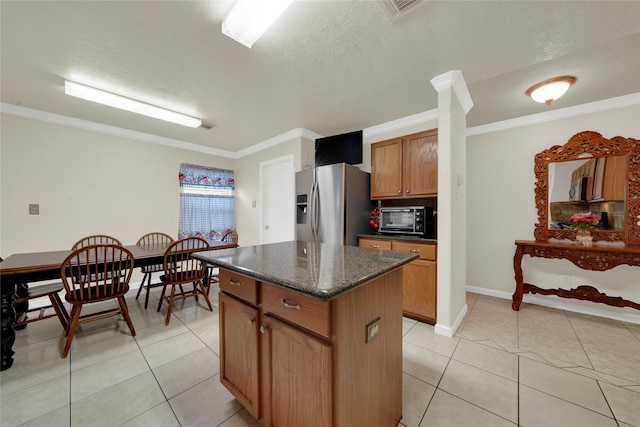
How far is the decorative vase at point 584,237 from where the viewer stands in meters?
2.57

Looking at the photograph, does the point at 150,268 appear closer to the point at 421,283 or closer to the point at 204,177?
the point at 204,177

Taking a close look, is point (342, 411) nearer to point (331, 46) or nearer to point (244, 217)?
point (331, 46)

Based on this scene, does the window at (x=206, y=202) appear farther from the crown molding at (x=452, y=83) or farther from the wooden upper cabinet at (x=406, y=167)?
the crown molding at (x=452, y=83)

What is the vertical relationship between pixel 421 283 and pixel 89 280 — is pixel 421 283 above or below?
below

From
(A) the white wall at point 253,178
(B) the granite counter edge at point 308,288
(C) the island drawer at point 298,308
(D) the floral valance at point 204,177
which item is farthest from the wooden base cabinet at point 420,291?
(D) the floral valance at point 204,177

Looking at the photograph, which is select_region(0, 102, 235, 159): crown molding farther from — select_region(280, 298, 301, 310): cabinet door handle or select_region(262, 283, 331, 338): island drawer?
select_region(280, 298, 301, 310): cabinet door handle

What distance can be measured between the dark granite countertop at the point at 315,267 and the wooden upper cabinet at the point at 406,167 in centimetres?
158

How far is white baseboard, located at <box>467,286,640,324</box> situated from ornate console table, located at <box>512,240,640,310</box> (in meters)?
0.25

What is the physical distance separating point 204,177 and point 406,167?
3.62 meters

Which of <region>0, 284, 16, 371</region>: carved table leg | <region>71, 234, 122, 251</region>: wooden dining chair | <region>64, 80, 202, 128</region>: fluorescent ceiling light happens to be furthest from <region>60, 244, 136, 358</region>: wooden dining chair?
<region>64, 80, 202, 128</region>: fluorescent ceiling light

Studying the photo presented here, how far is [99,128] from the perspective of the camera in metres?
3.41

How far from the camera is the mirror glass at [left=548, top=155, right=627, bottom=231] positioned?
Result: 2580 millimetres

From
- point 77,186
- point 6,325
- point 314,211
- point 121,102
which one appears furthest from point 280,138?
point 6,325

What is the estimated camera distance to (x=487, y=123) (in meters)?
Result: 3.30
